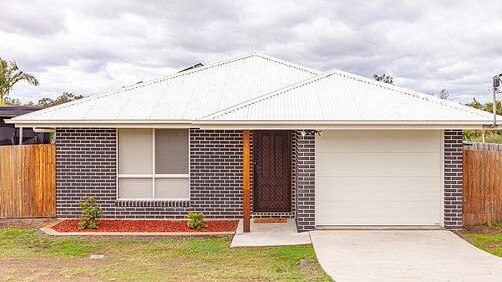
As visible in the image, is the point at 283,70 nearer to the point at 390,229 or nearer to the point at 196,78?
the point at 196,78

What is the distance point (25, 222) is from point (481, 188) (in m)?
11.2

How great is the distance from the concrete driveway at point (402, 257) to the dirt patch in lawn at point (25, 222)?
6643 mm

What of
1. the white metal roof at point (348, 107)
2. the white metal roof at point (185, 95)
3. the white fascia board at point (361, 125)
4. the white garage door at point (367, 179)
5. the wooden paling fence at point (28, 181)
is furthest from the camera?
the wooden paling fence at point (28, 181)

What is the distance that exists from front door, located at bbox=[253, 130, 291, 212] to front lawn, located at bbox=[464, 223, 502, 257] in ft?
14.1

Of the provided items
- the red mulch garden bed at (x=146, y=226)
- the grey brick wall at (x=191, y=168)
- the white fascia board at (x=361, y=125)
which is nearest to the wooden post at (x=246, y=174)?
the white fascia board at (x=361, y=125)

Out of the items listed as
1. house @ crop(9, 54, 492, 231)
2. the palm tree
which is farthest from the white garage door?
the palm tree

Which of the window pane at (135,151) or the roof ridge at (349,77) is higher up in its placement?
the roof ridge at (349,77)

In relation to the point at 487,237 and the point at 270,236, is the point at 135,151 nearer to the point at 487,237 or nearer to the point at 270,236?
the point at 270,236

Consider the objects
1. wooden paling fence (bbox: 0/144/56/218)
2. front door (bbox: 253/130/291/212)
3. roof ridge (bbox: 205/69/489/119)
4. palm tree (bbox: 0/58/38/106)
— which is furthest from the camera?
palm tree (bbox: 0/58/38/106)

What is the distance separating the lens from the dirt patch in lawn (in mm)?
11822

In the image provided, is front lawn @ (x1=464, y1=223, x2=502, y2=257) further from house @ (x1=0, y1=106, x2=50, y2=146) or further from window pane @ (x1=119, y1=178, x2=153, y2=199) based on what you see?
house @ (x1=0, y1=106, x2=50, y2=146)

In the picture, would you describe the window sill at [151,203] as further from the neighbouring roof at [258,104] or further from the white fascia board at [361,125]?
the white fascia board at [361,125]

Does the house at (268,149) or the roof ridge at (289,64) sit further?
the roof ridge at (289,64)

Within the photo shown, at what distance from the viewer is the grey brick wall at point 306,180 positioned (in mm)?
10602
